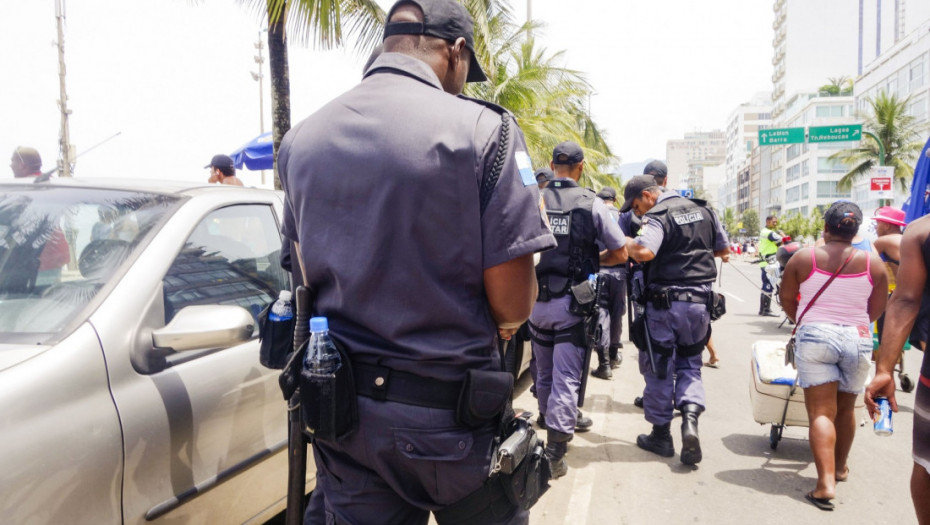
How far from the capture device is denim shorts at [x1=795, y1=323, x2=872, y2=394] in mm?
3814

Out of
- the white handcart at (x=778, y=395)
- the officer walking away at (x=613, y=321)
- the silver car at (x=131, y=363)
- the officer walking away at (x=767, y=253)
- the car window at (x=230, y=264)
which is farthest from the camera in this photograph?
the officer walking away at (x=767, y=253)

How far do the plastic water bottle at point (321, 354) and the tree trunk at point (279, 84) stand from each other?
7003mm

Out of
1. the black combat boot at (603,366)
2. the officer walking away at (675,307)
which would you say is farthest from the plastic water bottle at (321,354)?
the black combat boot at (603,366)

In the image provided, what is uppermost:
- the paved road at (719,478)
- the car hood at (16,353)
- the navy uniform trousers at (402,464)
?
the car hood at (16,353)

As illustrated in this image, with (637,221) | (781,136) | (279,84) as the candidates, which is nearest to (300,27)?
(279,84)

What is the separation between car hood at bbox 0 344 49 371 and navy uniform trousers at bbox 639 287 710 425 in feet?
12.5

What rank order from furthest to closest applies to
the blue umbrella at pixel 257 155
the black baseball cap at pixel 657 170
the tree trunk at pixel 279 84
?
the blue umbrella at pixel 257 155, the tree trunk at pixel 279 84, the black baseball cap at pixel 657 170

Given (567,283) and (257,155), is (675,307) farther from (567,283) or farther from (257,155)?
(257,155)

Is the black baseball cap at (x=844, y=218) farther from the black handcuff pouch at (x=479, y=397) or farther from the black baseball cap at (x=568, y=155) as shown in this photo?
the black handcuff pouch at (x=479, y=397)

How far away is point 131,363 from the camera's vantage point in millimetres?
2025

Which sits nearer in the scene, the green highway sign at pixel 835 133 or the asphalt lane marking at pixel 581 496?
the asphalt lane marking at pixel 581 496

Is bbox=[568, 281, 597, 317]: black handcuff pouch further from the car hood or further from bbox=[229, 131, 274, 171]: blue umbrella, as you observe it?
bbox=[229, 131, 274, 171]: blue umbrella

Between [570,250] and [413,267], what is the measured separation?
294 cm

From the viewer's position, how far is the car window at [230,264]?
2.40 meters
